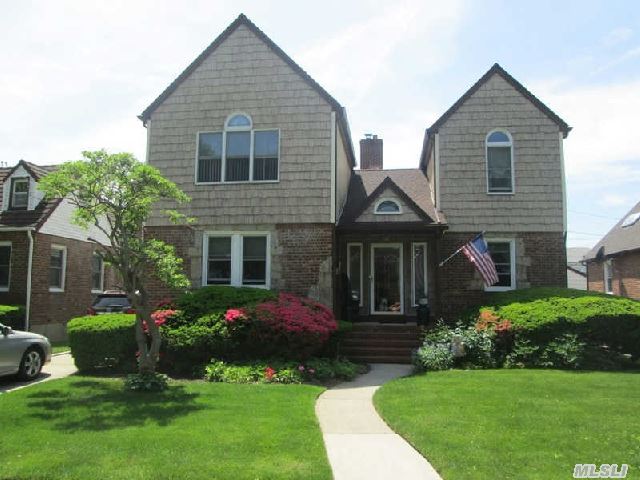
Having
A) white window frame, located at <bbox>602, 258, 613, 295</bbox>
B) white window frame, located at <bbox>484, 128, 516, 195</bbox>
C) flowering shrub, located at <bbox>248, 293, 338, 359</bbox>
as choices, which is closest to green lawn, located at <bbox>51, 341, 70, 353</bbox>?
flowering shrub, located at <bbox>248, 293, 338, 359</bbox>

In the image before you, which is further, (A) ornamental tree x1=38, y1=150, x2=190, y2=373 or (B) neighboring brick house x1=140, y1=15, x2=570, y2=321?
(B) neighboring brick house x1=140, y1=15, x2=570, y2=321

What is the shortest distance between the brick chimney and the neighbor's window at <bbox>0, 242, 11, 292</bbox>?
13490 mm

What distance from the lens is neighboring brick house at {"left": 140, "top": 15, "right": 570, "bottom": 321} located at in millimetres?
14570

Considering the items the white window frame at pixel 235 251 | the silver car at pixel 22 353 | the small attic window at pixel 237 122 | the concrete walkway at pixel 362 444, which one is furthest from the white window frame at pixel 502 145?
the silver car at pixel 22 353

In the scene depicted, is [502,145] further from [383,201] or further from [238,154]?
[238,154]

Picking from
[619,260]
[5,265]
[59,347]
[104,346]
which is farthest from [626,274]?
[5,265]

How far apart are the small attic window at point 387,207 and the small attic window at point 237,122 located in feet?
14.4

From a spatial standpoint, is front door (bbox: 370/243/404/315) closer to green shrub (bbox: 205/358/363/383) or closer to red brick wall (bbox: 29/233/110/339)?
green shrub (bbox: 205/358/363/383)

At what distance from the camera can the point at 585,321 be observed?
11734 millimetres

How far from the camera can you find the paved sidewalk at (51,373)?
10.1 meters

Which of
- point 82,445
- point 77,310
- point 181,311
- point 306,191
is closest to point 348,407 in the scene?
point 82,445

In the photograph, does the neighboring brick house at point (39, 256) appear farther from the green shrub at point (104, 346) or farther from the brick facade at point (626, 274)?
the brick facade at point (626, 274)

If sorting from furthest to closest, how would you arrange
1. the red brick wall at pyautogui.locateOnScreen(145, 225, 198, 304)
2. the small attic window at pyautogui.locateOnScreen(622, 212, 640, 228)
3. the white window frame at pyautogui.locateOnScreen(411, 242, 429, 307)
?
the small attic window at pyautogui.locateOnScreen(622, 212, 640, 228), the white window frame at pyautogui.locateOnScreen(411, 242, 429, 307), the red brick wall at pyautogui.locateOnScreen(145, 225, 198, 304)

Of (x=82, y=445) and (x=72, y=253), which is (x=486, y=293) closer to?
(x=82, y=445)
